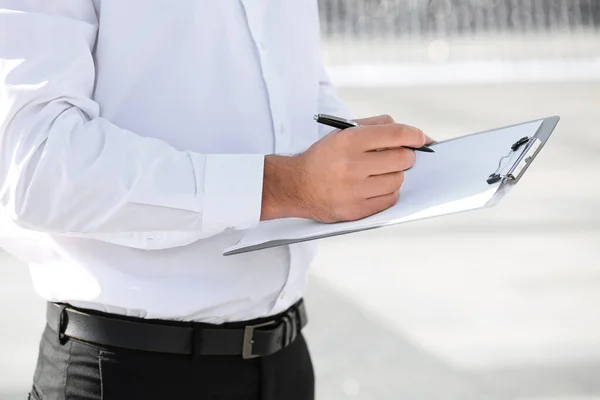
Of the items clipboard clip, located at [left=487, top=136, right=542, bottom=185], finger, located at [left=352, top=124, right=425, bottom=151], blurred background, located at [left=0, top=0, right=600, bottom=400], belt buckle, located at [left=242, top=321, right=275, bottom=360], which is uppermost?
finger, located at [left=352, top=124, right=425, bottom=151]

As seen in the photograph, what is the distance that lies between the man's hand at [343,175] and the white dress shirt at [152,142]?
0.03 meters

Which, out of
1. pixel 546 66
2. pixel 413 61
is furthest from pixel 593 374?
pixel 413 61

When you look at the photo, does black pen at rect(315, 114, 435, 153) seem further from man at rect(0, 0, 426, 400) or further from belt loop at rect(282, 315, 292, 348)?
belt loop at rect(282, 315, 292, 348)

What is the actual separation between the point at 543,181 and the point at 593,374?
2.60m

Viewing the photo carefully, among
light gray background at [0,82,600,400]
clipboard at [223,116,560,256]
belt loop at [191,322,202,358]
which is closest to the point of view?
clipboard at [223,116,560,256]

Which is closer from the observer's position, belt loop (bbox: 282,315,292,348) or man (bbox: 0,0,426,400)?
man (bbox: 0,0,426,400)

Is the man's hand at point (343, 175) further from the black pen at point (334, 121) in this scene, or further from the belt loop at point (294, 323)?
the belt loop at point (294, 323)

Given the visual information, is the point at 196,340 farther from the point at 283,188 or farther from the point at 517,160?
the point at 517,160

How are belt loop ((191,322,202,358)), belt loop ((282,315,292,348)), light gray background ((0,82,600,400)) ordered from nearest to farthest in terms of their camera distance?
1. belt loop ((191,322,202,358))
2. belt loop ((282,315,292,348))
3. light gray background ((0,82,600,400))

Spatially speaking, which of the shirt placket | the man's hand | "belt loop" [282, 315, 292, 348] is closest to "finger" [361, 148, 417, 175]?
the man's hand

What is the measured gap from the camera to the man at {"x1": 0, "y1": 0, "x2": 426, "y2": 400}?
0.99m

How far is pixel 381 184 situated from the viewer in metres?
1.02

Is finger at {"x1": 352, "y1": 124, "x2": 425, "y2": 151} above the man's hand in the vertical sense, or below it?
above

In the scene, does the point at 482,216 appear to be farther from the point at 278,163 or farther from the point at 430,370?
the point at 278,163
